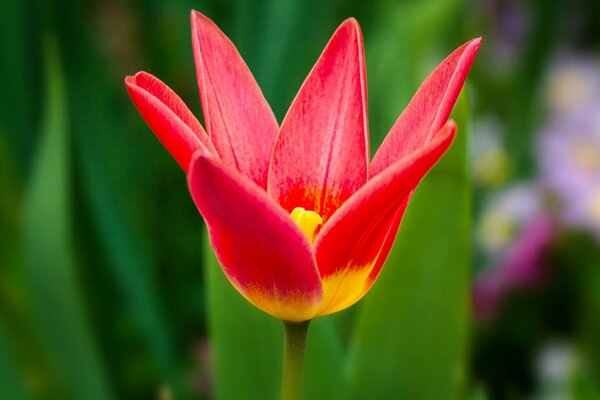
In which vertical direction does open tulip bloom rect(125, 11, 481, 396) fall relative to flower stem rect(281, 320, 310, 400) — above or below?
above

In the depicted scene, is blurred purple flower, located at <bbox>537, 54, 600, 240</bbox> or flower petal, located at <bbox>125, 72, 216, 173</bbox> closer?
flower petal, located at <bbox>125, 72, 216, 173</bbox>

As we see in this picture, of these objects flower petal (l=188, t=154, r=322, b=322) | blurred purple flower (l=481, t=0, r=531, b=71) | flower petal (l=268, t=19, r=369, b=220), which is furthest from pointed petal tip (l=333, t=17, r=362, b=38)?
blurred purple flower (l=481, t=0, r=531, b=71)

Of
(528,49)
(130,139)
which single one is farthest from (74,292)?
(528,49)

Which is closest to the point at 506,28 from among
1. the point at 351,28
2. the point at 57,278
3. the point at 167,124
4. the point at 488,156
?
the point at 488,156

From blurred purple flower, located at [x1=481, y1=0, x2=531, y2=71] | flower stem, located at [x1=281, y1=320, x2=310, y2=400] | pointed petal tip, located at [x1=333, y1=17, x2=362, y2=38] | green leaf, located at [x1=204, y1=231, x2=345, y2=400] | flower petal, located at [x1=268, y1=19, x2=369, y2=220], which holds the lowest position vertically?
green leaf, located at [x1=204, y1=231, x2=345, y2=400]

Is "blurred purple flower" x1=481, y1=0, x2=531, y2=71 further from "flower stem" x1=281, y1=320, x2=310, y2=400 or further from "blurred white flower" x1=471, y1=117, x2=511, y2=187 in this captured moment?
"flower stem" x1=281, y1=320, x2=310, y2=400

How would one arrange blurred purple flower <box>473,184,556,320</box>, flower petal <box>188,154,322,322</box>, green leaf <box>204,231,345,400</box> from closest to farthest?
flower petal <box>188,154,322,322</box> < green leaf <box>204,231,345,400</box> < blurred purple flower <box>473,184,556,320</box>

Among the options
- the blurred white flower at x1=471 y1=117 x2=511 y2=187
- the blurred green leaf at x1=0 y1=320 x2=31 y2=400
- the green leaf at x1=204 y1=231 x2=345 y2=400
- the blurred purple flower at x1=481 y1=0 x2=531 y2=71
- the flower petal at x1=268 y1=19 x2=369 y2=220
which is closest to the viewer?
the flower petal at x1=268 y1=19 x2=369 y2=220
